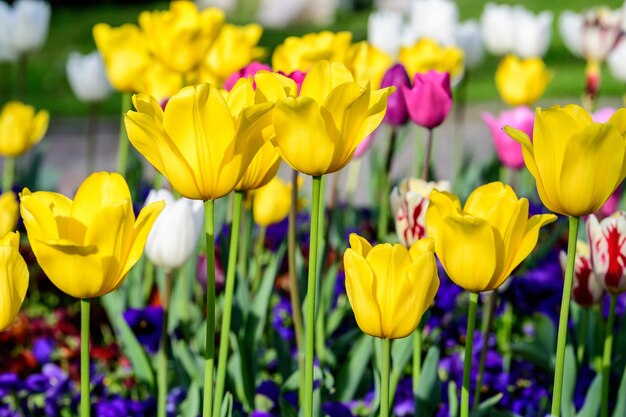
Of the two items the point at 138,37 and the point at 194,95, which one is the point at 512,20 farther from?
the point at 194,95

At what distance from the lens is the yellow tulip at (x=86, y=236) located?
46.6 inches

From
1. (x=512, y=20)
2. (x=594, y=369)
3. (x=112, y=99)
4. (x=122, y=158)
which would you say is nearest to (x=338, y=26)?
(x=112, y=99)

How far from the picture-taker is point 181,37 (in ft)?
7.94

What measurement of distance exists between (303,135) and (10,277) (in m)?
0.38

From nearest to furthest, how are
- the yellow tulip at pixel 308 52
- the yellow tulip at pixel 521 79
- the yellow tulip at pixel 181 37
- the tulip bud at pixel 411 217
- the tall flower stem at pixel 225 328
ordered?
1. the tall flower stem at pixel 225 328
2. the tulip bud at pixel 411 217
3. the yellow tulip at pixel 308 52
4. the yellow tulip at pixel 181 37
5. the yellow tulip at pixel 521 79

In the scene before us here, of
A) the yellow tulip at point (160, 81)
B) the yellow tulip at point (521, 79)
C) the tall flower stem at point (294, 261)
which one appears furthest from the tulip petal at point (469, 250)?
the yellow tulip at point (521, 79)

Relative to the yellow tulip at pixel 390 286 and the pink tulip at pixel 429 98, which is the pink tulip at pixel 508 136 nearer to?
the pink tulip at pixel 429 98

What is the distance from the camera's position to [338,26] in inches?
480

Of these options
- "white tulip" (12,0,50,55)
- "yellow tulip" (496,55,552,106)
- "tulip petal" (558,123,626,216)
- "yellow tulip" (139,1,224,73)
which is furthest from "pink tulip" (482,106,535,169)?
"white tulip" (12,0,50,55)

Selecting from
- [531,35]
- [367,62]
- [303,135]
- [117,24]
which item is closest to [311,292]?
[303,135]

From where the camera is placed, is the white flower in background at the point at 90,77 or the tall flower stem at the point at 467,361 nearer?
the tall flower stem at the point at 467,361

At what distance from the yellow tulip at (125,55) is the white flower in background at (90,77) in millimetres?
404

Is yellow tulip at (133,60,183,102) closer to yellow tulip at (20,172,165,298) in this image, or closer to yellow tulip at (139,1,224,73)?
yellow tulip at (139,1,224,73)

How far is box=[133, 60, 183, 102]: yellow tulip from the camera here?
2527 millimetres
